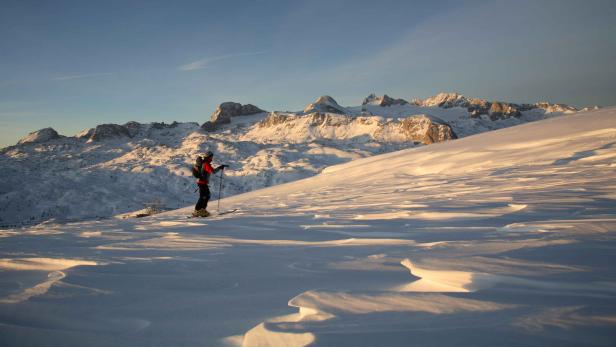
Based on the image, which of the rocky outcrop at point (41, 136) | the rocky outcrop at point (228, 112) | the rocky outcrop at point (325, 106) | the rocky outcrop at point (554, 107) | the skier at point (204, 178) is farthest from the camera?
the rocky outcrop at point (554, 107)

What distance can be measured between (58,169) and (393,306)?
48.7m

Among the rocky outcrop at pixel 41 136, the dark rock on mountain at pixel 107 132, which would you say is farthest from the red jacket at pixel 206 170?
the rocky outcrop at pixel 41 136

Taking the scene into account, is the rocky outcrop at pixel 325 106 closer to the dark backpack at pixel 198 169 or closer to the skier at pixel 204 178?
the dark backpack at pixel 198 169

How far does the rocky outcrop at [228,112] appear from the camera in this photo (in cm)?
7962

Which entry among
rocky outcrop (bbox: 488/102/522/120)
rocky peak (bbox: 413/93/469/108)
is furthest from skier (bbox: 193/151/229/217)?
rocky peak (bbox: 413/93/469/108)

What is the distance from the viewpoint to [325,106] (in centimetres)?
8400

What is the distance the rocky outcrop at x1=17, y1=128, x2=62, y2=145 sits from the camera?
213 feet

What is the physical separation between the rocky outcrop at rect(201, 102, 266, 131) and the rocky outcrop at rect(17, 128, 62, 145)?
28.0 meters

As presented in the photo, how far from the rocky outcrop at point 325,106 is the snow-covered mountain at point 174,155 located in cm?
49

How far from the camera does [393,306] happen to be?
139 centimetres

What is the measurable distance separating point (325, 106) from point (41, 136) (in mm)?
57842

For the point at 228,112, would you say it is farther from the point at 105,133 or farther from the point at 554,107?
the point at 554,107

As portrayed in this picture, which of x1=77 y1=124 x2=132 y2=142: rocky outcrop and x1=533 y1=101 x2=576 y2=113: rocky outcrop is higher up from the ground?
x1=533 y1=101 x2=576 y2=113: rocky outcrop

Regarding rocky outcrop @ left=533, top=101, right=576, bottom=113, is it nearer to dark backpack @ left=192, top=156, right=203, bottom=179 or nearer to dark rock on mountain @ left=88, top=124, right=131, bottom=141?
dark rock on mountain @ left=88, top=124, right=131, bottom=141
